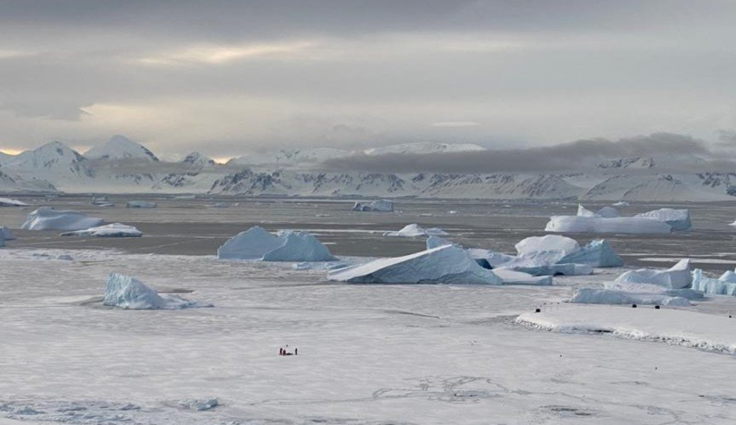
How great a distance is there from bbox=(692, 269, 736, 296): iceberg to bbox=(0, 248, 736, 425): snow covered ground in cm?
203

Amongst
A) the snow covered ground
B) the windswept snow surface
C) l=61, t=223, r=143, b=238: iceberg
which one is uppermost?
l=61, t=223, r=143, b=238: iceberg

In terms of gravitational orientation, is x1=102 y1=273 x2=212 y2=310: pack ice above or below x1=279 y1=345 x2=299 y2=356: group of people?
above

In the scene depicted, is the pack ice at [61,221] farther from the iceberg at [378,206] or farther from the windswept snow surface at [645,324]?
the iceberg at [378,206]

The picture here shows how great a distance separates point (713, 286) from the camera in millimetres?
24297

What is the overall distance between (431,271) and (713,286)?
697cm

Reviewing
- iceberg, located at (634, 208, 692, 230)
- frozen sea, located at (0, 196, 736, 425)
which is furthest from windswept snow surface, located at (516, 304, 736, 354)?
iceberg, located at (634, 208, 692, 230)

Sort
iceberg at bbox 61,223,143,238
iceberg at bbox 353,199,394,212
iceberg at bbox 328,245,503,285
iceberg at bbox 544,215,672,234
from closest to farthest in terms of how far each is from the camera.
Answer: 1. iceberg at bbox 328,245,503,285
2. iceberg at bbox 61,223,143,238
3. iceberg at bbox 544,215,672,234
4. iceberg at bbox 353,199,394,212

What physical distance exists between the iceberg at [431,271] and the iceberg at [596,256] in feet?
24.0

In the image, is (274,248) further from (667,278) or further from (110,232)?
(110,232)

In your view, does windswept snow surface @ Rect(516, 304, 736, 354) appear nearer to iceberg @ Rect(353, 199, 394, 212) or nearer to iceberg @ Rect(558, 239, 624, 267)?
iceberg @ Rect(558, 239, 624, 267)

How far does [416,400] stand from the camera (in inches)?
453

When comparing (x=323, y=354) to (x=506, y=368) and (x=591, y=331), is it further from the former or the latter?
(x=591, y=331)

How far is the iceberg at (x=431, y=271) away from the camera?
25.6 metres

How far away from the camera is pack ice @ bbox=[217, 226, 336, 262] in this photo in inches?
1275
